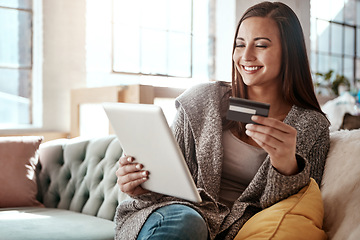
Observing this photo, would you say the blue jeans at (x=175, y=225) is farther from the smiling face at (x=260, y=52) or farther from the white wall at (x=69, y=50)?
the white wall at (x=69, y=50)

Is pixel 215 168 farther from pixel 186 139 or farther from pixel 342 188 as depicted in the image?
pixel 342 188

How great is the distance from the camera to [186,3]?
4930 mm

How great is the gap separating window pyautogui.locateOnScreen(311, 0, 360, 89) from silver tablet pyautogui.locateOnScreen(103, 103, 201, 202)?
5.73m

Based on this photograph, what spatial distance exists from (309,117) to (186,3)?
3.71 metres

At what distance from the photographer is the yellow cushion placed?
3.86ft

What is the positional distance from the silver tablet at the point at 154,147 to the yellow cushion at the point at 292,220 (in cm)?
21

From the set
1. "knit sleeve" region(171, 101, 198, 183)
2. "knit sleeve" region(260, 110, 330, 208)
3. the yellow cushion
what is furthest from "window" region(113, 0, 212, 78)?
the yellow cushion

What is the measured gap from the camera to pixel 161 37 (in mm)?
4750

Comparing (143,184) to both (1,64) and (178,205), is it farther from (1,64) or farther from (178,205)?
(1,64)

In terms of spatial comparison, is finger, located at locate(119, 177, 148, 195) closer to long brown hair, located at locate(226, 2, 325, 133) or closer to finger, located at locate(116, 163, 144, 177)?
finger, located at locate(116, 163, 144, 177)

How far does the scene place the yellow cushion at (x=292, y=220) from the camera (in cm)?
118

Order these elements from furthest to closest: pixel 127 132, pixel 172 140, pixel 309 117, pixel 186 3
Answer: pixel 186 3
pixel 309 117
pixel 127 132
pixel 172 140

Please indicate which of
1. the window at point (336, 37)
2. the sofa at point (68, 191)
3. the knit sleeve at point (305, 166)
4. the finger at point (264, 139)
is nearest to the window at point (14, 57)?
the sofa at point (68, 191)

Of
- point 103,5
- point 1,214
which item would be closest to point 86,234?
point 1,214
